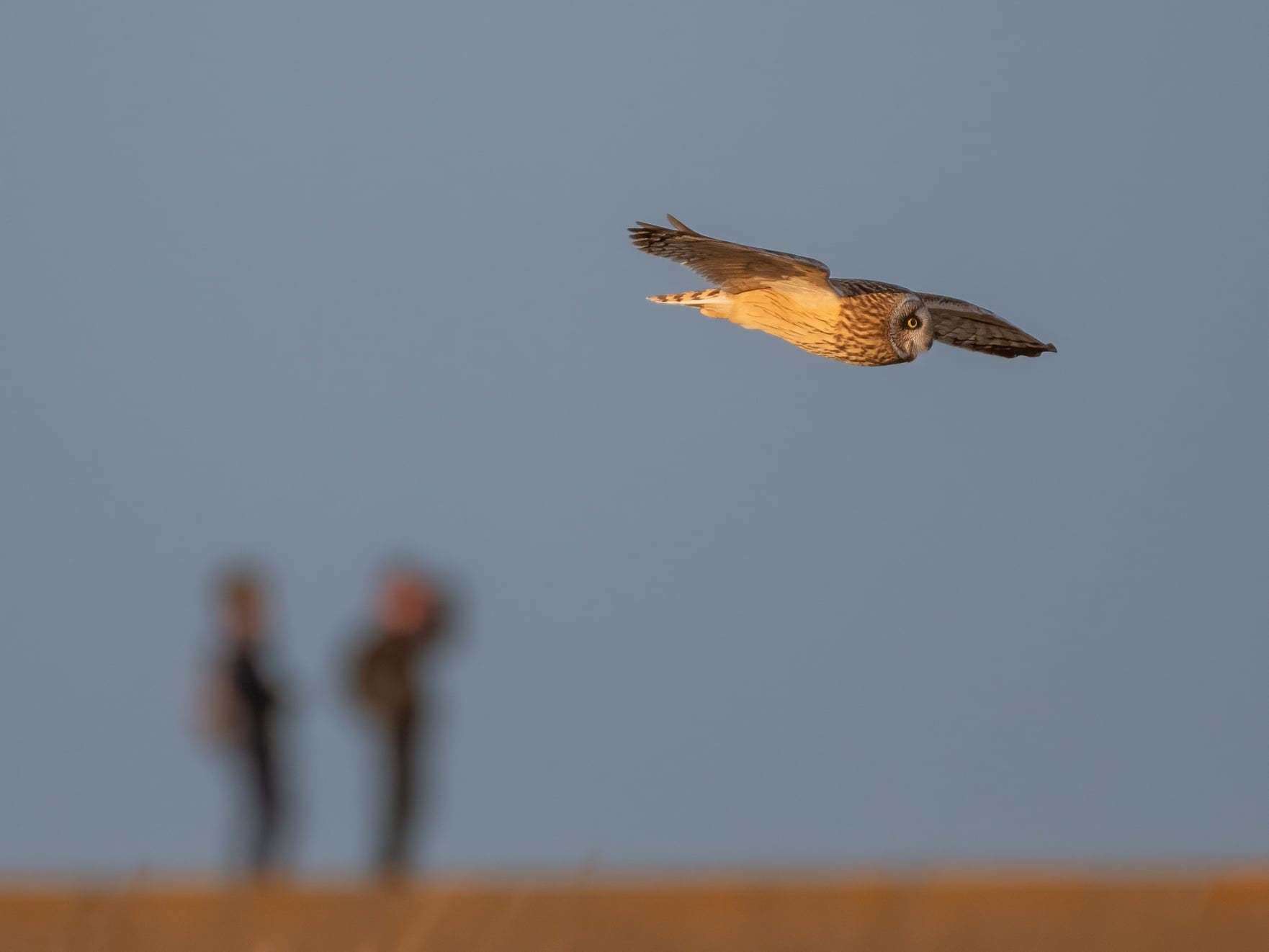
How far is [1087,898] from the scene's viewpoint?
5.78 metres

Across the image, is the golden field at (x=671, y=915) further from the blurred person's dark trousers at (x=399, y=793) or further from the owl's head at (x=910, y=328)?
the owl's head at (x=910, y=328)

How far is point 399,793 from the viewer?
6348 mm

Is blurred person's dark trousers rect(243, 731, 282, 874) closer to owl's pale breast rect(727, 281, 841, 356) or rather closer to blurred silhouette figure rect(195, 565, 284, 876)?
blurred silhouette figure rect(195, 565, 284, 876)

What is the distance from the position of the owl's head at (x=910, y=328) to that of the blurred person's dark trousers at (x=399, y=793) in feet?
6.33

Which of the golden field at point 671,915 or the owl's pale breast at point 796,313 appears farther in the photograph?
the owl's pale breast at point 796,313

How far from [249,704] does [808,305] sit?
2.18 meters

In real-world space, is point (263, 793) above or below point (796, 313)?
below

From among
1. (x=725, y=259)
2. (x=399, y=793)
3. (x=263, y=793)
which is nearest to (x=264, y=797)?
(x=263, y=793)

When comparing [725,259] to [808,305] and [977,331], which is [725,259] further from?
[977,331]

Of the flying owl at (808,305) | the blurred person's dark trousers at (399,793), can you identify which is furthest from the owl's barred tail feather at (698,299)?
the blurred person's dark trousers at (399,793)

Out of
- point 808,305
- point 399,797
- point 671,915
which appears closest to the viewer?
point 671,915

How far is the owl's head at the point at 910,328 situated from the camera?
20.2 feet

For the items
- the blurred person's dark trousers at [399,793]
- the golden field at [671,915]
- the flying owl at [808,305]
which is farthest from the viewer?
the blurred person's dark trousers at [399,793]

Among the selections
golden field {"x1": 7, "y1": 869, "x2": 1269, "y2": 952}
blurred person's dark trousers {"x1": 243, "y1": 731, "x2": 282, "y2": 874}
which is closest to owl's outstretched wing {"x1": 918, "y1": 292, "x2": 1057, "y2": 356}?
golden field {"x1": 7, "y1": 869, "x2": 1269, "y2": 952}
